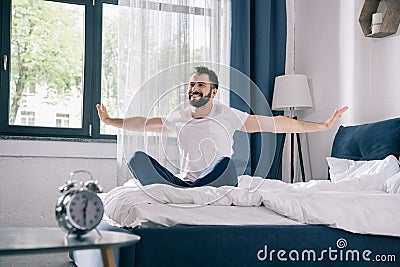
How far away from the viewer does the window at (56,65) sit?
4.52 m

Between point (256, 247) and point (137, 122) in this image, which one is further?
point (137, 122)

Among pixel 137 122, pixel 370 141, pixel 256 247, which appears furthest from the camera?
pixel 370 141

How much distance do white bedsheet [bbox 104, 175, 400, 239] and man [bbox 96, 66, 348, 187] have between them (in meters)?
0.13

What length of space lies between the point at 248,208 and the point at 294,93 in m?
2.12

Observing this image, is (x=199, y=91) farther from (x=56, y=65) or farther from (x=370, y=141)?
(x=56, y=65)

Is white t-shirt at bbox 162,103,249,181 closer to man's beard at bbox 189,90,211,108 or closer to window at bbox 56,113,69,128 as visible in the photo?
man's beard at bbox 189,90,211,108

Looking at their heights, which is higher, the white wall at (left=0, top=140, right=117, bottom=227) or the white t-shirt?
the white t-shirt

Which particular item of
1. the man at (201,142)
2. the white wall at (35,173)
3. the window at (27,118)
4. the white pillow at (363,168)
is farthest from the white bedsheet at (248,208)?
the window at (27,118)

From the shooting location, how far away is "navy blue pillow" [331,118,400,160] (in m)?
3.47

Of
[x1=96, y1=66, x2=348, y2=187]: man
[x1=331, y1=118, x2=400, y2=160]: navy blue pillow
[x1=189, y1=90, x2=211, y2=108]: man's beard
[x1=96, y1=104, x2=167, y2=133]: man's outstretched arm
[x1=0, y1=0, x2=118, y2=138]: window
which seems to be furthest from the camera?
[x1=0, y1=0, x2=118, y2=138]: window

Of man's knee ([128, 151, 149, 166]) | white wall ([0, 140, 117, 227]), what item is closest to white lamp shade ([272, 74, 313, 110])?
white wall ([0, 140, 117, 227])

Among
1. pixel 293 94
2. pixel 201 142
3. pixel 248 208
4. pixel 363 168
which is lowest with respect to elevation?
pixel 248 208

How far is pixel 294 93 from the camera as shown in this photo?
461 cm

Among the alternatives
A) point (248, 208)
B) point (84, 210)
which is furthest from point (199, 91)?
point (84, 210)
